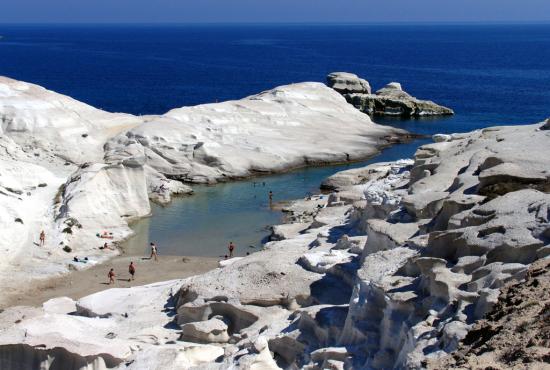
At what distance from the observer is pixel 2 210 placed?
3158 cm

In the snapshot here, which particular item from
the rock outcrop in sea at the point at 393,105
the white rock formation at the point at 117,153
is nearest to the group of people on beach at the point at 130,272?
the white rock formation at the point at 117,153

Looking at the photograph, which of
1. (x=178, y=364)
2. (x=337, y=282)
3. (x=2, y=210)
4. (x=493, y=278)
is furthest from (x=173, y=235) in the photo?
(x=493, y=278)

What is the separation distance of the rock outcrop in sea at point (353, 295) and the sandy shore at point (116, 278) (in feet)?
8.15

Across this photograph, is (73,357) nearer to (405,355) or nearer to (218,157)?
(405,355)

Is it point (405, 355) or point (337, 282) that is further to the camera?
point (337, 282)

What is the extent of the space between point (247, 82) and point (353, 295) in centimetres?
8759

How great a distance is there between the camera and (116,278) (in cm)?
2934

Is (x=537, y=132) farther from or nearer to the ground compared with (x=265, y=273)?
farther from the ground

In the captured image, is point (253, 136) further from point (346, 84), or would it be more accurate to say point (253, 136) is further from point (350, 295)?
point (350, 295)

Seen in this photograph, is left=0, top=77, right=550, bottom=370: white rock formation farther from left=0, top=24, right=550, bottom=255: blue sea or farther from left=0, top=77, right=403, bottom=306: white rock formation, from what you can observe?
left=0, top=24, right=550, bottom=255: blue sea

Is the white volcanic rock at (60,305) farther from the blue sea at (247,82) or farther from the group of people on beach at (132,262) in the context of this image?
the blue sea at (247,82)

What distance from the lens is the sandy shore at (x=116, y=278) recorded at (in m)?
27.5

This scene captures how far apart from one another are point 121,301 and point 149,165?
71.6ft

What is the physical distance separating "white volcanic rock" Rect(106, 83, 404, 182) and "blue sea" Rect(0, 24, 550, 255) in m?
1.75
